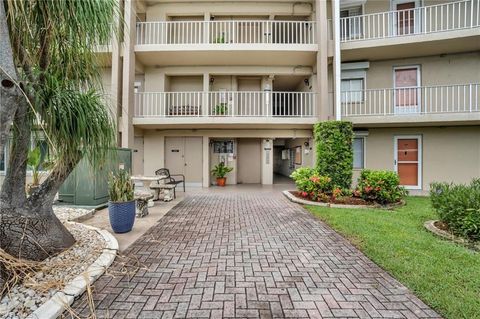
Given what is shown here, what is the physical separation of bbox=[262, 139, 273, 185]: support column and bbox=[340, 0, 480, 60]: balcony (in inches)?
206

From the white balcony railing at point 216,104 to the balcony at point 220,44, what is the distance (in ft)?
4.97

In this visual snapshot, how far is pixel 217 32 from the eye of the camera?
11.9 m

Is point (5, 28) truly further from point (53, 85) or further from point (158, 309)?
point (158, 309)

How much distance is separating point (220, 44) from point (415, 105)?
8.57 metres

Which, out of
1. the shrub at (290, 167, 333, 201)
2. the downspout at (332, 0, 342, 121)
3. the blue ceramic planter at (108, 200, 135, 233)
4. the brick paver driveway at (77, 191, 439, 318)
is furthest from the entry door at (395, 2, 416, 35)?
the blue ceramic planter at (108, 200, 135, 233)

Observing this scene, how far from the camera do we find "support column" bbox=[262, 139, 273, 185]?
12.6 metres

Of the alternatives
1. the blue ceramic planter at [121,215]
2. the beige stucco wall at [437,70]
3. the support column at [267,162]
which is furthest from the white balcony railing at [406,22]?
the blue ceramic planter at [121,215]

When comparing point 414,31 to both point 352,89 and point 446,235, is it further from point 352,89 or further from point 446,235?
point 446,235

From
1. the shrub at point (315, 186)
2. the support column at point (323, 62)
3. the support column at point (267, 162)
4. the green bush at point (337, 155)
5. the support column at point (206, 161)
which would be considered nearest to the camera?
the shrub at point (315, 186)

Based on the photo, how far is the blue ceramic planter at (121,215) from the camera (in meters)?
4.60

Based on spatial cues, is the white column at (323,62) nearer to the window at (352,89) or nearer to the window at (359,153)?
the window at (352,89)

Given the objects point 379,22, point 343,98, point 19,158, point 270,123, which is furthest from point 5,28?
point 379,22

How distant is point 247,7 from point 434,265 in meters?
12.5

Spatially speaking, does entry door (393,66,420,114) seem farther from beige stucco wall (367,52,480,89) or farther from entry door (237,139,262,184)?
entry door (237,139,262,184)
